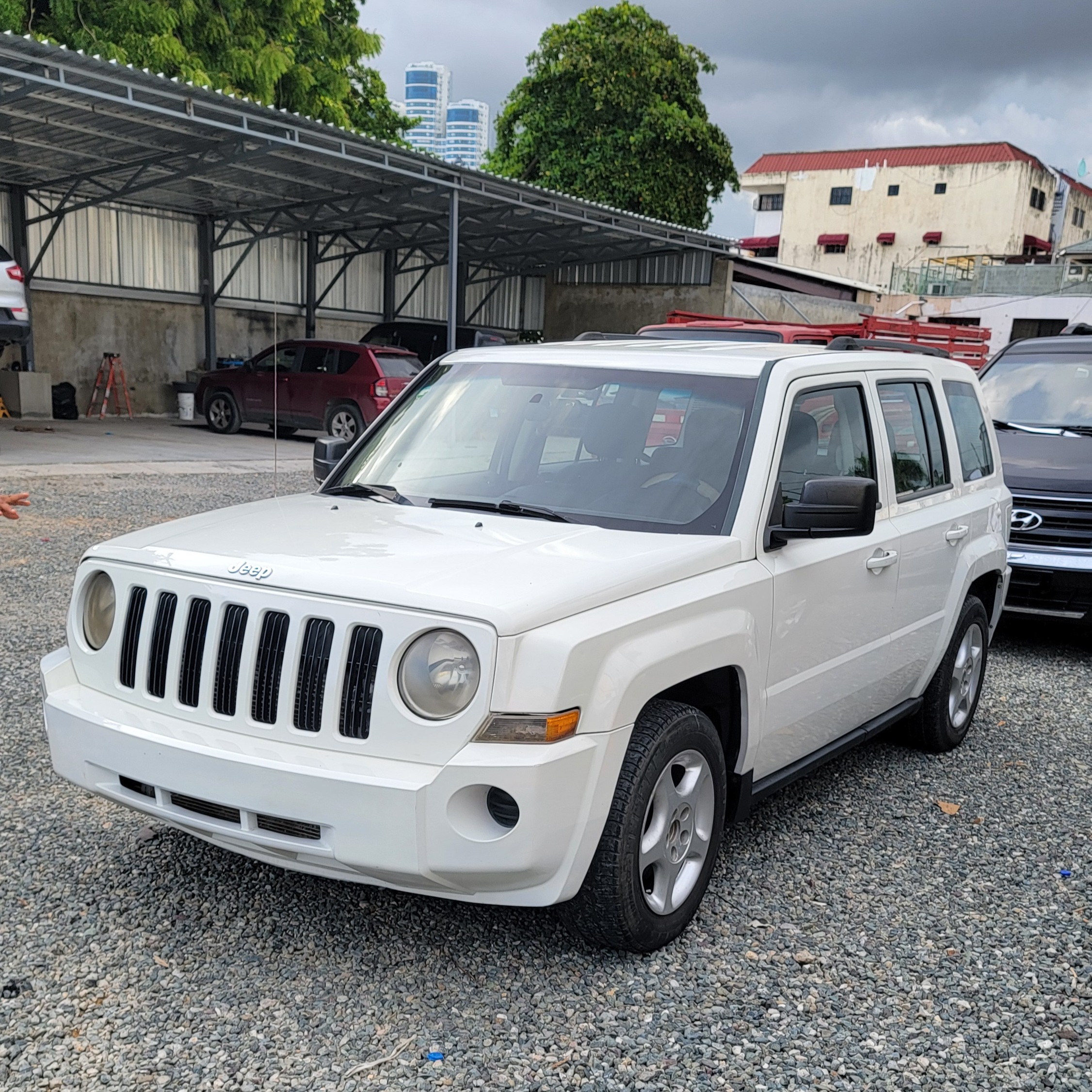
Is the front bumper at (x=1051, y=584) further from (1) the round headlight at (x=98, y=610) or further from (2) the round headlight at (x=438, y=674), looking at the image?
(1) the round headlight at (x=98, y=610)

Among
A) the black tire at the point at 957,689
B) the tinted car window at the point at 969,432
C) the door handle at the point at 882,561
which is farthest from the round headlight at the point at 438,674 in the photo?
the tinted car window at the point at 969,432

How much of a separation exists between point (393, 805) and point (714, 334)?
7.86 m

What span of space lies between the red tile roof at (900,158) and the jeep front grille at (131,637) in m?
64.7

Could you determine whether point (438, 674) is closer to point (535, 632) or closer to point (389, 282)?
point (535, 632)

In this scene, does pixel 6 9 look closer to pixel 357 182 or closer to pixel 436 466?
pixel 357 182

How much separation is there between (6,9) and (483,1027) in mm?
27989

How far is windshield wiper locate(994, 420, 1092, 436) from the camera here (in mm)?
7588

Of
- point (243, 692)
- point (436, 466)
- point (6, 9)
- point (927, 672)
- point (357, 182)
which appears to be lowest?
point (927, 672)

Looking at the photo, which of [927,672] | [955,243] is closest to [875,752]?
[927,672]

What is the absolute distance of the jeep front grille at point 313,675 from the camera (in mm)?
2865

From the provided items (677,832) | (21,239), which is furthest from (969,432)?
(21,239)

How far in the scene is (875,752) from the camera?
5227mm

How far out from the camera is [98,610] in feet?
11.2

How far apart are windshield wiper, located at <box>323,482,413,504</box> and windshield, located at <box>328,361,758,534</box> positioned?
0.02m
